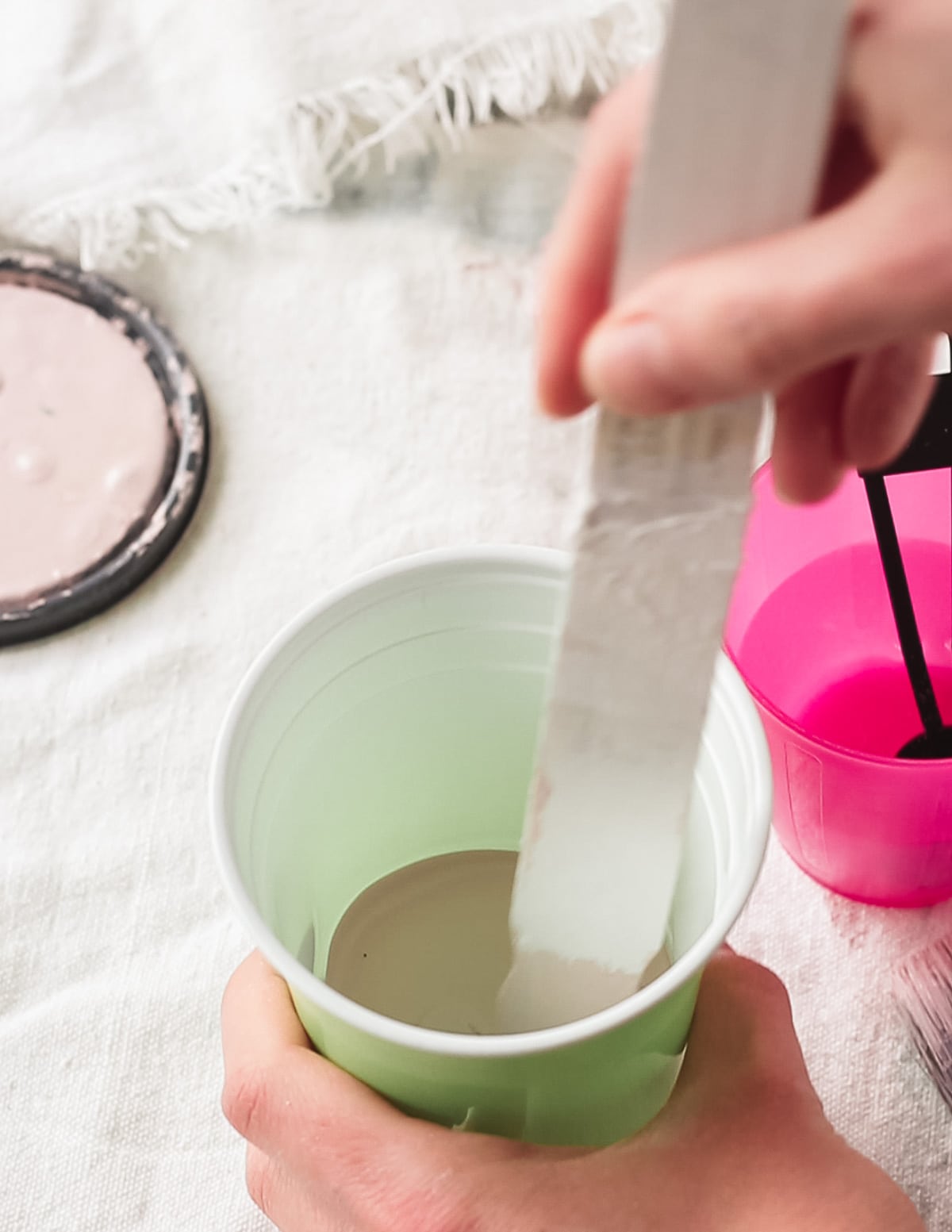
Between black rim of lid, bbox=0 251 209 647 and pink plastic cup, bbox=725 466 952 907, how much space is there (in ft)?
0.90

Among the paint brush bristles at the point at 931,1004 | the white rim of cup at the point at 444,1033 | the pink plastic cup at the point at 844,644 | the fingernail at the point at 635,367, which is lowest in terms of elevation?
the paint brush bristles at the point at 931,1004

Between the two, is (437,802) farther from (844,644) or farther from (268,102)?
(268,102)

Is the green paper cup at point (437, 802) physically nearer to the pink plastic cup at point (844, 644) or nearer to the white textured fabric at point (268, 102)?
the pink plastic cup at point (844, 644)

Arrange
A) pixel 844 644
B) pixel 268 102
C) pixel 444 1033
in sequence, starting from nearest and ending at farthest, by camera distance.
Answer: pixel 444 1033
pixel 844 644
pixel 268 102

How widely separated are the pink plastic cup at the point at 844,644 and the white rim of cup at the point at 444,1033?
164 millimetres

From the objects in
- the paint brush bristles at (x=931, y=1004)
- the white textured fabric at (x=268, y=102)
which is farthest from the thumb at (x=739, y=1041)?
the white textured fabric at (x=268, y=102)

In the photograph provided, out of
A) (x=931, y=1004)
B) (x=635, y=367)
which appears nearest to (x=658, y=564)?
(x=635, y=367)

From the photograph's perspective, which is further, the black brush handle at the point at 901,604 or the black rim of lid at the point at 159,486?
the black rim of lid at the point at 159,486

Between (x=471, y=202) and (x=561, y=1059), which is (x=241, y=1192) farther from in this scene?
(x=471, y=202)

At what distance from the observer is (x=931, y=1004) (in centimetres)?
49

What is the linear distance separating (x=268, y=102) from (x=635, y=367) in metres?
0.55

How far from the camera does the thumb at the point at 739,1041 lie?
0.38 meters

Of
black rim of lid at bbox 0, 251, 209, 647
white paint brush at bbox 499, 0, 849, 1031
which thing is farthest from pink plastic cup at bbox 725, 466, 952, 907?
black rim of lid at bbox 0, 251, 209, 647

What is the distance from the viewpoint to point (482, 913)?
476 millimetres
